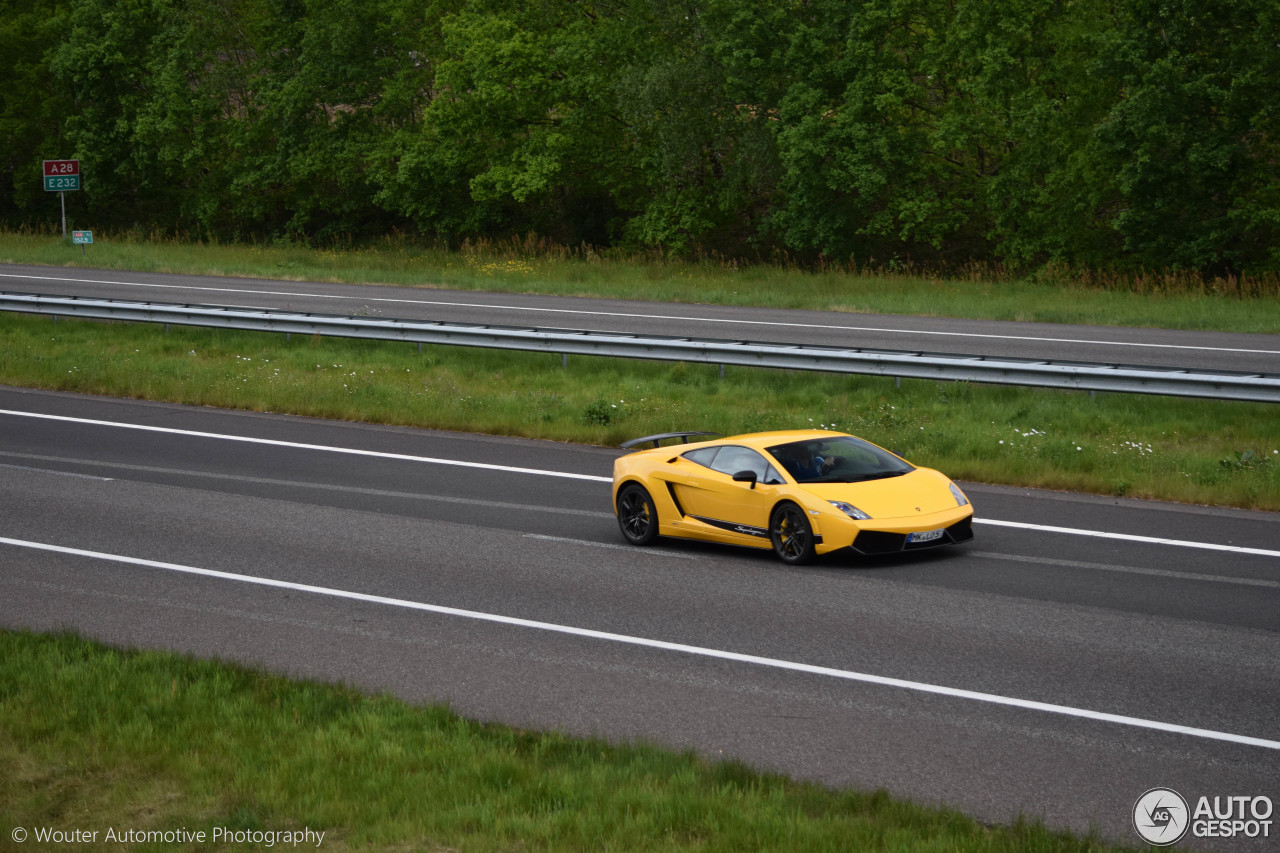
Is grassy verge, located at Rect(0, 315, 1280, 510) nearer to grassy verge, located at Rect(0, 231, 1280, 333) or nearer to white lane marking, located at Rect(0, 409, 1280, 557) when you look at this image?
white lane marking, located at Rect(0, 409, 1280, 557)

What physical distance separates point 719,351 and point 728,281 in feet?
48.2

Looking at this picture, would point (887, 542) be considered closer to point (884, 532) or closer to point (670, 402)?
point (884, 532)

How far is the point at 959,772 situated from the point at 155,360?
71.4 ft

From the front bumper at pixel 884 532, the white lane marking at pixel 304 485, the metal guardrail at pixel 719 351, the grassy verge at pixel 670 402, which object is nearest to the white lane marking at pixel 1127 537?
the front bumper at pixel 884 532

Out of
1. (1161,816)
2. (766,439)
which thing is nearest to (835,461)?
(766,439)

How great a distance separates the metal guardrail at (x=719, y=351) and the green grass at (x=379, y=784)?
1250 cm

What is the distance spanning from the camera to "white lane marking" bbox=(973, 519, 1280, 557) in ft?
40.5

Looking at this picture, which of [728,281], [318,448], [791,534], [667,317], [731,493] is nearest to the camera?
[791,534]

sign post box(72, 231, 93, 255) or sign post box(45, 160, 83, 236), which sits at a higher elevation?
sign post box(45, 160, 83, 236)

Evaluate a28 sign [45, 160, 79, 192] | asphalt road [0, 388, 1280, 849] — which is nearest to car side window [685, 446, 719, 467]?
asphalt road [0, 388, 1280, 849]

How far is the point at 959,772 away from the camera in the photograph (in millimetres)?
6977

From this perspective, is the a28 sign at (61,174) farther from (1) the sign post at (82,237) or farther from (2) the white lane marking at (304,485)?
(2) the white lane marking at (304,485)

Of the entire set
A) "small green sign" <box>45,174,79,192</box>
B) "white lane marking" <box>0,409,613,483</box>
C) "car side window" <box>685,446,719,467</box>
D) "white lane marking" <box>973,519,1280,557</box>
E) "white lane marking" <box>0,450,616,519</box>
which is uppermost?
"small green sign" <box>45,174,79,192</box>

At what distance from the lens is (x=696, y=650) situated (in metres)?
9.41
